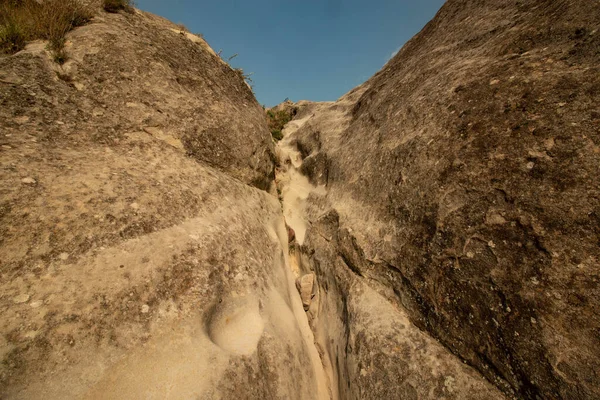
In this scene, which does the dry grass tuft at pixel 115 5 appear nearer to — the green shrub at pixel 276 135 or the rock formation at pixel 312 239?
the rock formation at pixel 312 239

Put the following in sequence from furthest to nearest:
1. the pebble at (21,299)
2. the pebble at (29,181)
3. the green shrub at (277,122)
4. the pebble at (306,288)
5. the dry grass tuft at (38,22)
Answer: the green shrub at (277,122) < the pebble at (306,288) < the dry grass tuft at (38,22) < the pebble at (29,181) < the pebble at (21,299)

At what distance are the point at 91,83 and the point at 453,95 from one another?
6.50m

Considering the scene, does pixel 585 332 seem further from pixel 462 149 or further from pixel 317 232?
pixel 317 232

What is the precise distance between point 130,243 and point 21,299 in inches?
40.6

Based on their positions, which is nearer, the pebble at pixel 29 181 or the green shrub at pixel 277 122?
the pebble at pixel 29 181

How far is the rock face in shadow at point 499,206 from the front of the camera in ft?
8.83

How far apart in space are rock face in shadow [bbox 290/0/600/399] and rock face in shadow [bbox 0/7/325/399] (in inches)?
64.7

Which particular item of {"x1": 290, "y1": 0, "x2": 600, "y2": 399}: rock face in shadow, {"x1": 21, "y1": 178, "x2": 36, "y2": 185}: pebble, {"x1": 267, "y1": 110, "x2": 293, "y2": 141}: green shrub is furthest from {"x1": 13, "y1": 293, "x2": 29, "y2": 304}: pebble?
{"x1": 267, "y1": 110, "x2": 293, "y2": 141}: green shrub

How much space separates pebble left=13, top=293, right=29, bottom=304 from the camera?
2430 mm

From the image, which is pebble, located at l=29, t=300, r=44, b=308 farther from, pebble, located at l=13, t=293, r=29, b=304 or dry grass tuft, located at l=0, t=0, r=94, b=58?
dry grass tuft, located at l=0, t=0, r=94, b=58

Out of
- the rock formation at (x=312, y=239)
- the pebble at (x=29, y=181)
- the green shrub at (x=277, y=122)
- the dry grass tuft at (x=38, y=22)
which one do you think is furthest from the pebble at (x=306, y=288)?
the green shrub at (x=277, y=122)

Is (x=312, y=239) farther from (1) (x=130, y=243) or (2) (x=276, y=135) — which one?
(2) (x=276, y=135)

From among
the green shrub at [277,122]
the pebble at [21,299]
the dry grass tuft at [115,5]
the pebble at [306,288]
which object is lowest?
the pebble at [306,288]

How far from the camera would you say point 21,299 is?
2.45 metres
